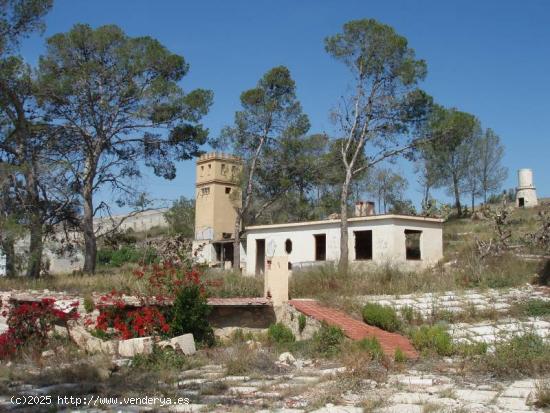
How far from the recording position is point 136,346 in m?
8.75

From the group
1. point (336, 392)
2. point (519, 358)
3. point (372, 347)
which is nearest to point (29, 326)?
point (372, 347)

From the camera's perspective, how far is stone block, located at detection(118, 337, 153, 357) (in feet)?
28.4

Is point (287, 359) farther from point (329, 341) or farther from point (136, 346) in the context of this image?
point (136, 346)

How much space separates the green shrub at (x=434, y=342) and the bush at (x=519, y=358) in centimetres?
76

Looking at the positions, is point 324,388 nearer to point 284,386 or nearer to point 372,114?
point 284,386

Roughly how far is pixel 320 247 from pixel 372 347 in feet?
67.2

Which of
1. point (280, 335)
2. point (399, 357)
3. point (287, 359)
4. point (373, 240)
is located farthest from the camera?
point (373, 240)

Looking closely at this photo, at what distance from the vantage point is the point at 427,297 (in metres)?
13.2

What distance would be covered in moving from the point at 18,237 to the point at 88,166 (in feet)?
19.2

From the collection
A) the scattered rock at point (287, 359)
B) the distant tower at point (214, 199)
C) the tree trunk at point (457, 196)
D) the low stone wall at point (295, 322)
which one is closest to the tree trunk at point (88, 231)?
the low stone wall at point (295, 322)

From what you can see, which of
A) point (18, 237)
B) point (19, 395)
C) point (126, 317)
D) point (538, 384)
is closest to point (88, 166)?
point (18, 237)

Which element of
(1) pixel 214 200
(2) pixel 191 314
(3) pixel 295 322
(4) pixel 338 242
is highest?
(1) pixel 214 200

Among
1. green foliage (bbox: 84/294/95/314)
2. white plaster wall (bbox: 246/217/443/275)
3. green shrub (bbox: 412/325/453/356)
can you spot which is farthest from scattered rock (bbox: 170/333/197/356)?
white plaster wall (bbox: 246/217/443/275)

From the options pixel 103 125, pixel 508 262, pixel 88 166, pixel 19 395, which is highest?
pixel 103 125
